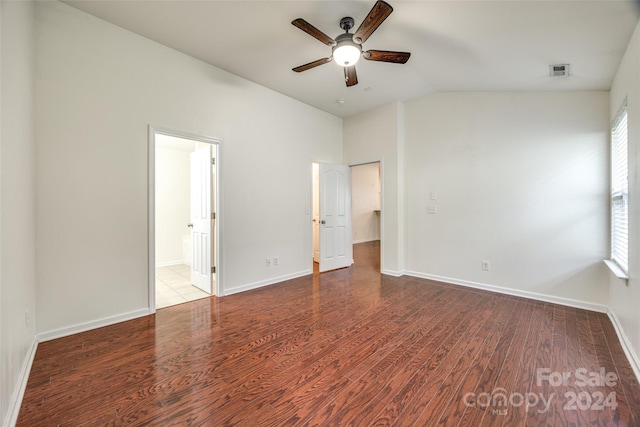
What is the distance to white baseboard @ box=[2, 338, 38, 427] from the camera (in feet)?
4.69

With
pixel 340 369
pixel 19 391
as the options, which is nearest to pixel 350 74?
pixel 340 369

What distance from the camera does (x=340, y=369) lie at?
195cm

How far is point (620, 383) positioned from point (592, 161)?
2.44 meters

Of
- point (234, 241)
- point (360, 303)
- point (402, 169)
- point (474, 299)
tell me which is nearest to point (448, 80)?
point (402, 169)

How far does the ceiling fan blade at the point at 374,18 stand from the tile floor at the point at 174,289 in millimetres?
3464

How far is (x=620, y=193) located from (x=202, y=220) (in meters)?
4.76

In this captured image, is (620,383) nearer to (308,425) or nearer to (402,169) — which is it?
(308,425)

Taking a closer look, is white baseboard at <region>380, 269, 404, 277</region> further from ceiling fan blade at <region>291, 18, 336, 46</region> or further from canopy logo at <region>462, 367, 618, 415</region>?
ceiling fan blade at <region>291, 18, 336, 46</region>

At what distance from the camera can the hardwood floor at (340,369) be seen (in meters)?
1.54

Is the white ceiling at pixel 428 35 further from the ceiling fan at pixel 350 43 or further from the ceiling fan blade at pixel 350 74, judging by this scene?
the ceiling fan blade at pixel 350 74

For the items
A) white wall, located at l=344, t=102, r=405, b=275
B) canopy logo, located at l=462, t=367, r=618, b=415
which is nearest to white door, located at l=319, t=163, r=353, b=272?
white wall, located at l=344, t=102, r=405, b=275

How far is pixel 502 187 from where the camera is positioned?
3672mm

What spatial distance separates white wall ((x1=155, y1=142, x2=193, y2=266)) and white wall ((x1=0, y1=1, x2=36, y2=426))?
3.51 m

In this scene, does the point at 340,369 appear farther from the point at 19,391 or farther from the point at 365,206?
the point at 365,206
